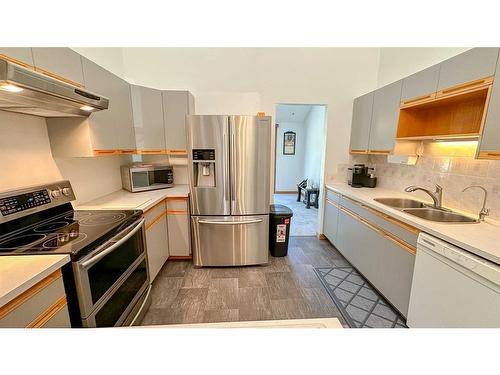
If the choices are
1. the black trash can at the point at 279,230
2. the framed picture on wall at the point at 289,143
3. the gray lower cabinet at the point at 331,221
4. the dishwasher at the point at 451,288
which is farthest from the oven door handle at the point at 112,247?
the framed picture on wall at the point at 289,143

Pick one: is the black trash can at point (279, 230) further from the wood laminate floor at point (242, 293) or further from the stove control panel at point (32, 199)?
the stove control panel at point (32, 199)

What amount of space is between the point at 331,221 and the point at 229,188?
63.9 inches

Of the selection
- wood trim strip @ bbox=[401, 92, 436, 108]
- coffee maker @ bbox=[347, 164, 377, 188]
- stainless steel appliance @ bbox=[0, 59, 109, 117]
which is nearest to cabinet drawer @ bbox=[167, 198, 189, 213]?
stainless steel appliance @ bbox=[0, 59, 109, 117]

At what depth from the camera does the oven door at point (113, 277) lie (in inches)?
42.8

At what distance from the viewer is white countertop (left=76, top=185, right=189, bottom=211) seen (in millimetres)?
1860

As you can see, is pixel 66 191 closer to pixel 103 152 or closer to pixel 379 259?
pixel 103 152

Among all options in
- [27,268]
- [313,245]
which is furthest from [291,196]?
[27,268]

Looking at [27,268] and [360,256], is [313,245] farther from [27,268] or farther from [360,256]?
[27,268]

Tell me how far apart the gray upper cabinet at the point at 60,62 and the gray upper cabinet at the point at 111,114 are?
3.1 inches

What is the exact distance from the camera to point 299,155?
6.22 m

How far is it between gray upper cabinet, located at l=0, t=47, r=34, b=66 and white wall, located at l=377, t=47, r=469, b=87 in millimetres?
3321

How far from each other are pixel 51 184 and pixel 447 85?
123 inches

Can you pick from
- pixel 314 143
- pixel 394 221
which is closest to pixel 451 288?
pixel 394 221

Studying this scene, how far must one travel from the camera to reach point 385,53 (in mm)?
2719
